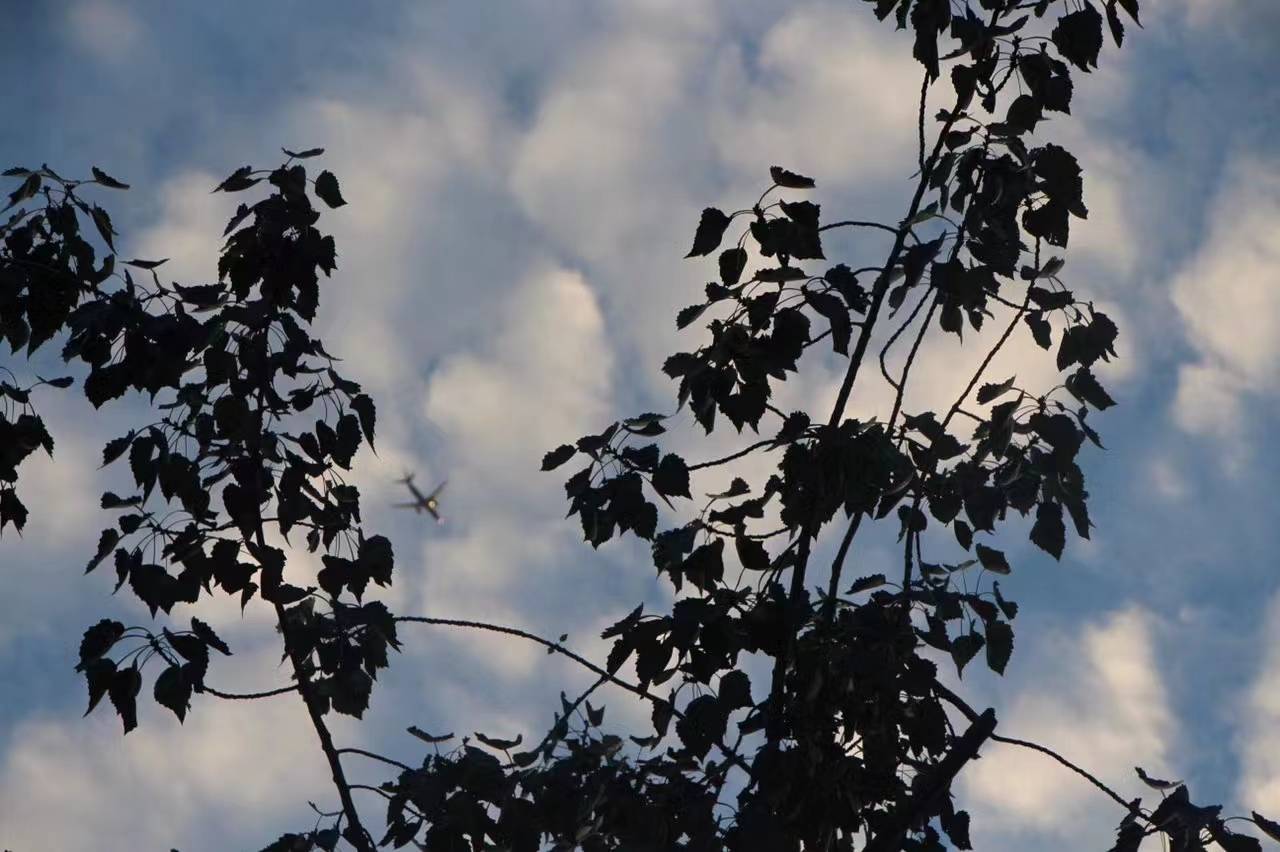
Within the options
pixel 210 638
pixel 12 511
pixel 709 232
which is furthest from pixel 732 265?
pixel 12 511

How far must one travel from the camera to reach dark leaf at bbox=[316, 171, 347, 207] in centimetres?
516

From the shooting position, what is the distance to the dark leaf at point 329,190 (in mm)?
5156

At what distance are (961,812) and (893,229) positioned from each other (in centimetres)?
209

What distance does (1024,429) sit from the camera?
16.4 ft

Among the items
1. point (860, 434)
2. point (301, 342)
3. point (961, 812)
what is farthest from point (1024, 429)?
point (301, 342)

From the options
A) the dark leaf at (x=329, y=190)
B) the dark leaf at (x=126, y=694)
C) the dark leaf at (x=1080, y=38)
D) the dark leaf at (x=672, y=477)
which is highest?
the dark leaf at (x=1080, y=38)

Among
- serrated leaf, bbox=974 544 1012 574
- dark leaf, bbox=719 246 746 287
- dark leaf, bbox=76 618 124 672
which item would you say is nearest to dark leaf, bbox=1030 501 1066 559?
serrated leaf, bbox=974 544 1012 574

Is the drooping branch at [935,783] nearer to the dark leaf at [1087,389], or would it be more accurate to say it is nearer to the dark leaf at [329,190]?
the dark leaf at [1087,389]

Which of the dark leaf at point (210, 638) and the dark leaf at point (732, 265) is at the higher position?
the dark leaf at point (732, 265)

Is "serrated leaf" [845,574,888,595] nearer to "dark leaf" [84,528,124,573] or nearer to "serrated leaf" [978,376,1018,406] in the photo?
"serrated leaf" [978,376,1018,406]

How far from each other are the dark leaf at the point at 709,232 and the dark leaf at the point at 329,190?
1.36 meters

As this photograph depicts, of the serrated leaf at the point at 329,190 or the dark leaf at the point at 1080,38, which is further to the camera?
the serrated leaf at the point at 329,190

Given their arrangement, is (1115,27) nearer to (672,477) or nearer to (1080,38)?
(1080,38)

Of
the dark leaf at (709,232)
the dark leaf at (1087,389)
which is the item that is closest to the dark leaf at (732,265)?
the dark leaf at (709,232)
